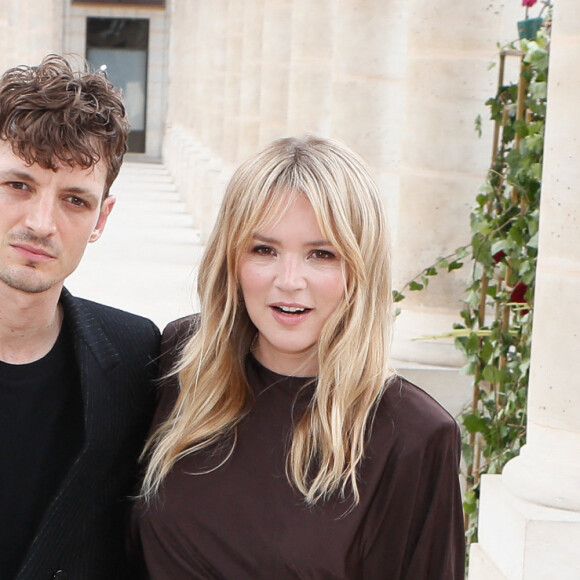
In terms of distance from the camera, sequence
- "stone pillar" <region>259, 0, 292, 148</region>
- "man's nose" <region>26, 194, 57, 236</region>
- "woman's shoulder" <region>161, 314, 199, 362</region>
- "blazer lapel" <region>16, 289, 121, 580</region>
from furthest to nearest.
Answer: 1. "stone pillar" <region>259, 0, 292, 148</region>
2. "woman's shoulder" <region>161, 314, 199, 362</region>
3. "man's nose" <region>26, 194, 57, 236</region>
4. "blazer lapel" <region>16, 289, 121, 580</region>

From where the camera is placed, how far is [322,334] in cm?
250

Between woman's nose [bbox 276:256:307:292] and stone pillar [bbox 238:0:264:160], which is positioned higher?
stone pillar [bbox 238:0:264:160]

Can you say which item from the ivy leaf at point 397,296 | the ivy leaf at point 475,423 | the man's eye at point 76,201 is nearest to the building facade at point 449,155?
the ivy leaf at point 397,296

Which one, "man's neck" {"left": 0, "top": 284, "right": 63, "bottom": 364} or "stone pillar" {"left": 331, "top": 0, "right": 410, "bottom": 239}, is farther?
"stone pillar" {"left": 331, "top": 0, "right": 410, "bottom": 239}

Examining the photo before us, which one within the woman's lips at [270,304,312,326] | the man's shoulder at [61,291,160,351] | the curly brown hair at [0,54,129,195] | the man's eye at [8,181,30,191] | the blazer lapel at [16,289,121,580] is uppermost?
the curly brown hair at [0,54,129,195]

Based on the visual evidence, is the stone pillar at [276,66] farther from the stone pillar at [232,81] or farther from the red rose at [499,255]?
the red rose at [499,255]

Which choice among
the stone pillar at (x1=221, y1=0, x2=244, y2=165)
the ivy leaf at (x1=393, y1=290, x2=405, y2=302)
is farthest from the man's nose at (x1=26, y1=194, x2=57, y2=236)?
the stone pillar at (x1=221, y1=0, x2=244, y2=165)

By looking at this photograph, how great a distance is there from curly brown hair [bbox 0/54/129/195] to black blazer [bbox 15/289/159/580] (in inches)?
11.8

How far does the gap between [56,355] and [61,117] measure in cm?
45

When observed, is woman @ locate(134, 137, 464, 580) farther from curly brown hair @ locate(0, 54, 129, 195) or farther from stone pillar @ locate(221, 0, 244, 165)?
stone pillar @ locate(221, 0, 244, 165)

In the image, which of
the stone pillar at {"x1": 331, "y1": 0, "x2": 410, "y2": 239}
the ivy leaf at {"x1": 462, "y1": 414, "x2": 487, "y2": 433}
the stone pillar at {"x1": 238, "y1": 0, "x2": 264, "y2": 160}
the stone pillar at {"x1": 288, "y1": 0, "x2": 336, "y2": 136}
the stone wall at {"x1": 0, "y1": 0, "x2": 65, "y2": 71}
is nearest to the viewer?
the ivy leaf at {"x1": 462, "y1": 414, "x2": 487, "y2": 433}

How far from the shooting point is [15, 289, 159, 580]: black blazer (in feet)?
7.91

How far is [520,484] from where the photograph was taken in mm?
3504

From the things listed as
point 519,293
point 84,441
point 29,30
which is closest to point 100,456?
point 84,441
